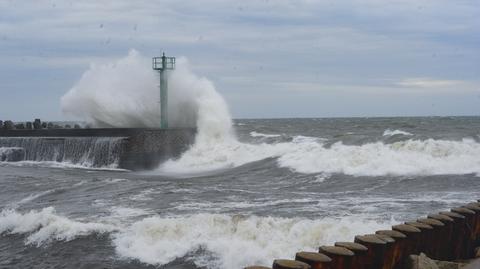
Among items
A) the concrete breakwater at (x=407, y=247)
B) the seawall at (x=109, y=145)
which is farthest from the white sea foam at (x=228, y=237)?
the seawall at (x=109, y=145)

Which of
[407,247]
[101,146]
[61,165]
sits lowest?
[61,165]

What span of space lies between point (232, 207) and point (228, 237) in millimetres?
2728

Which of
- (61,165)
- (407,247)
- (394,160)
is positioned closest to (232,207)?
(407,247)

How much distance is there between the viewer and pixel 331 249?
4.67 m

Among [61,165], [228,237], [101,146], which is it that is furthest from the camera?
[61,165]

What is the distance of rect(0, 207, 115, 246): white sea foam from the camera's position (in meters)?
9.12

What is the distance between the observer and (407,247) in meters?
5.36

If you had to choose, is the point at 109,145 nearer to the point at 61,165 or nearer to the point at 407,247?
the point at 61,165

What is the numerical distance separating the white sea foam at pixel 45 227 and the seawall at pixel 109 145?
495 inches

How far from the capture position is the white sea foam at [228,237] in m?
7.64

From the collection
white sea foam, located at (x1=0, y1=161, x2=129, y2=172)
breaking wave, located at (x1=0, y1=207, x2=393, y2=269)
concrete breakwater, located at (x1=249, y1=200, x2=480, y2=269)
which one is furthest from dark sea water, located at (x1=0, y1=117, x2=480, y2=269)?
concrete breakwater, located at (x1=249, y1=200, x2=480, y2=269)

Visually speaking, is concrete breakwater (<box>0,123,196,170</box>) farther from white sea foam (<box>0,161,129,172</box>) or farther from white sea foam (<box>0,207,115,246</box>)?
white sea foam (<box>0,207,115,246</box>)

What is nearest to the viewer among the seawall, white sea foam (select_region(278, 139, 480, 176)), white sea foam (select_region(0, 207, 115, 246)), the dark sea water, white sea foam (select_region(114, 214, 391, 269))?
white sea foam (select_region(114, 214, 391, 269))

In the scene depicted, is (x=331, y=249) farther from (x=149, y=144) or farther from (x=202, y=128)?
(x=202, y=128)
